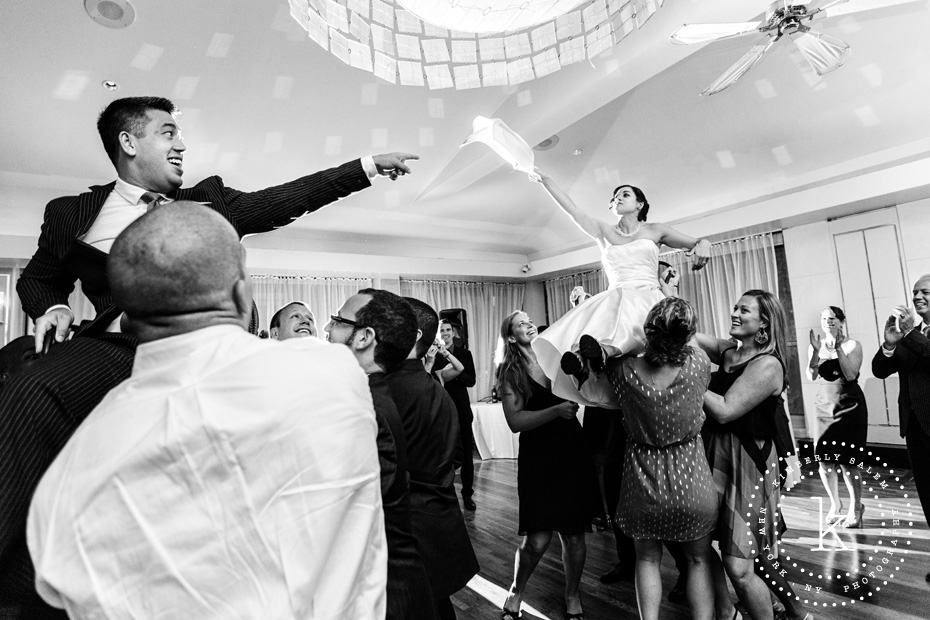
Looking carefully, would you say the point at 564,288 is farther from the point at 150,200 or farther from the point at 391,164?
the point at 150,200

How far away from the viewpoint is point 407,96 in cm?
469

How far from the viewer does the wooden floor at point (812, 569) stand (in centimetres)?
251

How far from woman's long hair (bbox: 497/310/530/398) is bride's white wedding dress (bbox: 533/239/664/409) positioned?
22 cm

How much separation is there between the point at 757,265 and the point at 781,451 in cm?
511

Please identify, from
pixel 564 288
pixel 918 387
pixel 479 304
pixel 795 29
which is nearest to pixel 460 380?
pixel 918 387

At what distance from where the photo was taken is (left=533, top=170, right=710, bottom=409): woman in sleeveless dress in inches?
84.9

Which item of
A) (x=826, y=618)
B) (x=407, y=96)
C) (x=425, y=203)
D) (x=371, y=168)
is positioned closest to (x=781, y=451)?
(x=826, y=618)

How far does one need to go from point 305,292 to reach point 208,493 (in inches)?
276

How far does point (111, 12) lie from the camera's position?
3.28 meters

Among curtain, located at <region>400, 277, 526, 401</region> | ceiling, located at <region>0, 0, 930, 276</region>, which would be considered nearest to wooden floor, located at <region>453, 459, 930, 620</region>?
ceiling, located at <region>0, 0, 930, 276</region>

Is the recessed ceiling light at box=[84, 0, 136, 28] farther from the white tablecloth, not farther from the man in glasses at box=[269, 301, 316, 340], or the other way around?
the white tablecloth

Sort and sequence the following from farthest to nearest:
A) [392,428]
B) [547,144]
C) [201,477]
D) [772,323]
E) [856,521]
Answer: [547,144]
[856,521]
[772,323]
[392,428]
[201,477]

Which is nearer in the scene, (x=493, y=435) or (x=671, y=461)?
(x=671, y=461)

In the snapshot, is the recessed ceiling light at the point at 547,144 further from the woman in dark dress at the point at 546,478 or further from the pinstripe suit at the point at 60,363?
the pinstripe suit at the point at 60,363
